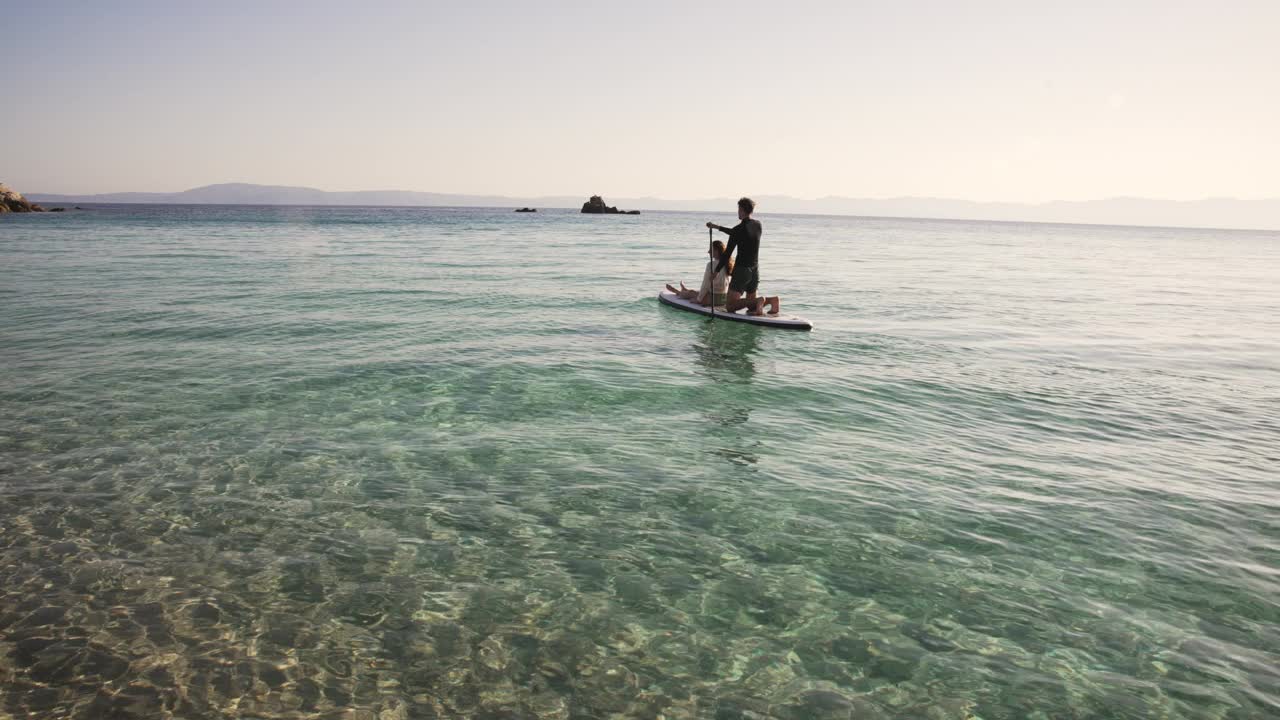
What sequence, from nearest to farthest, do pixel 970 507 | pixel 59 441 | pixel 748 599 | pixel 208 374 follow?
pixel 748 599 < pixel 970 507 < pixel 59 441 < pixel 208 374

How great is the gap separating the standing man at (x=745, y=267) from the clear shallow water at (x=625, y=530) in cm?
335

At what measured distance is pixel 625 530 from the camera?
593cm

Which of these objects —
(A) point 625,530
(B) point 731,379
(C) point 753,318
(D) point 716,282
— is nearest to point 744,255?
(D) point 716,282

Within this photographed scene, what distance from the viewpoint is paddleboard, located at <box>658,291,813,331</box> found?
16.0 m

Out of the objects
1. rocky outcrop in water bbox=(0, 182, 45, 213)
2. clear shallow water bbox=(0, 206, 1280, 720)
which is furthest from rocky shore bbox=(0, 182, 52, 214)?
clear shallow water bbox=(0, 206, 1280, 720)

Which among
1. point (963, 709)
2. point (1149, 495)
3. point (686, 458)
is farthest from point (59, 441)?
point (1149, 495)

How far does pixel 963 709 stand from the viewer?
3.91 meters

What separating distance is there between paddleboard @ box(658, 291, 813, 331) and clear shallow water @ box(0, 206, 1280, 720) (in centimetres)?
215

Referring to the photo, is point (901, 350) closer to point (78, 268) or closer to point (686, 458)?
point (686, 458)

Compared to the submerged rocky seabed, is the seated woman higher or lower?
higher

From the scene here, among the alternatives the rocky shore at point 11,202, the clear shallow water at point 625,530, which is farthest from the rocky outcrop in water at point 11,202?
the clear shallow water at point 625,530

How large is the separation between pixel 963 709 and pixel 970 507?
295 centimetres

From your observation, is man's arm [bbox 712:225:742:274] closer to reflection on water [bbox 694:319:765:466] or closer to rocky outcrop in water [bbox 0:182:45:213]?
reflection on water [bbox 694:319:765:466]

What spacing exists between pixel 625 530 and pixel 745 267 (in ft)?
39.3
